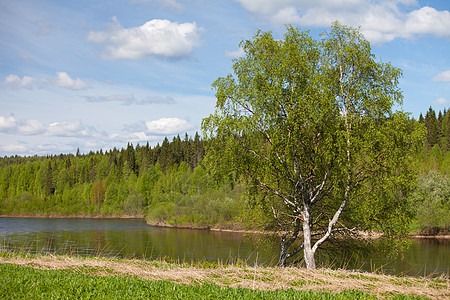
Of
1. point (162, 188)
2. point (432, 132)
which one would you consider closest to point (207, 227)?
point (162, 188)

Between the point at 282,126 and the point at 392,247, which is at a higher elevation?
the point at 282,126

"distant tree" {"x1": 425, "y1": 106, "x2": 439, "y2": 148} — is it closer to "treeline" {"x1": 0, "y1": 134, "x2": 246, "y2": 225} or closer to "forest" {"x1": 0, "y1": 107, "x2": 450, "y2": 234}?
"forest" {"x1": 0, "y1": 107, "x2": 450, "y2": 234}

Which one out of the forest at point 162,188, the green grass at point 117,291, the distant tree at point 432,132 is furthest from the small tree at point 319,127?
the distant tree at point 432,132

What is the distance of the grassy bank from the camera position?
8630 millimetres

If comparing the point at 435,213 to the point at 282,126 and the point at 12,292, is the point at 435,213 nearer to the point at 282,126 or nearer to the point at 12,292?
the point at 282,126

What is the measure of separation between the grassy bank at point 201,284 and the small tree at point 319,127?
5.19 meters

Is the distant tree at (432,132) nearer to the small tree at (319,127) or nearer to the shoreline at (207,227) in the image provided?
the shoreline at (207,227)

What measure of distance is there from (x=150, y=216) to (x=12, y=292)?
8353 cm

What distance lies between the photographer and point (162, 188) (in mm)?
122688

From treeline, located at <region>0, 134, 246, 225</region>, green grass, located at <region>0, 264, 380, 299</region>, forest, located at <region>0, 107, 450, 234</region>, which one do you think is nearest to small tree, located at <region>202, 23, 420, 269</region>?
forest, located at <region>0, 107, 450, 234</region>

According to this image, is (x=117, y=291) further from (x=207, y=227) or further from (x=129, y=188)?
(x=129, y=188)

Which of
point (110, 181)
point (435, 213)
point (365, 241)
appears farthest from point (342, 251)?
point (110, 181)

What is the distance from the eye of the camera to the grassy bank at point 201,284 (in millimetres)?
8630

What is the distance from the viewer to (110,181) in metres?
149
